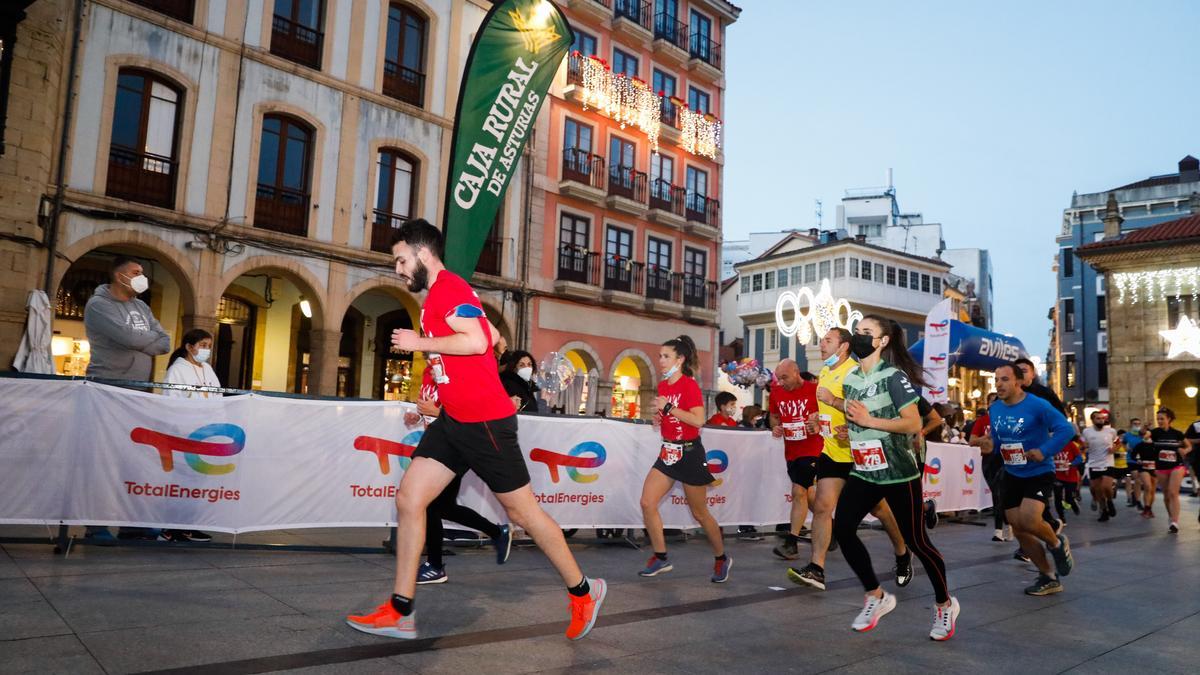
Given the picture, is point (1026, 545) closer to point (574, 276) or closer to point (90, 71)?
point (90, 71)

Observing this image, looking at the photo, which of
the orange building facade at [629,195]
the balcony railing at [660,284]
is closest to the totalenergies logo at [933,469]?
the orange building facade at [629,195]

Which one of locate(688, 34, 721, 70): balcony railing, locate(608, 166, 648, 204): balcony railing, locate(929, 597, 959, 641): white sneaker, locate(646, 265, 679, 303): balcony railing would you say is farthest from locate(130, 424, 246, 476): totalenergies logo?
locate(688, 34, 721, 70): balcony railing

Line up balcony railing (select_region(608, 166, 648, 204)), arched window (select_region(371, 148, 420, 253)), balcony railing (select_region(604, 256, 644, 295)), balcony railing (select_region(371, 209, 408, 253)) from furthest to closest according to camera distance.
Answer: balcony railing (select_region(608, 166, 648, 204)) → balcony railing (select_region(604, 256, 644, 295)) → arched window (select_region(371, 148, 420, 253)) → balcony railing (select_region(371, 209, 408, 253))

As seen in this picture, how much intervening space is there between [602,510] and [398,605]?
180 inches

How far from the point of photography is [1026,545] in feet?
23.0

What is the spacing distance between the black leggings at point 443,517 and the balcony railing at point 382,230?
1550 centimetres

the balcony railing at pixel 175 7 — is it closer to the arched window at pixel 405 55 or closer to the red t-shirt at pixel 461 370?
the arched window at pixel 405 55

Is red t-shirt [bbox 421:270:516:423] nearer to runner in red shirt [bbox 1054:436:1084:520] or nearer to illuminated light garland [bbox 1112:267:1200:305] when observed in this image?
runner in red shirt [bbox 1054:436:1084:520]

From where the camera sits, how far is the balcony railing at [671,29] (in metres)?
29.5

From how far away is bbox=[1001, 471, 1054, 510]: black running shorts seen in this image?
23.4 ft

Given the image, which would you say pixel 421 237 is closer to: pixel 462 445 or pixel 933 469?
pixel 462 445

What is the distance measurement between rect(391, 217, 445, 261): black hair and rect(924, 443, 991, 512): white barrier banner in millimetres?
9739

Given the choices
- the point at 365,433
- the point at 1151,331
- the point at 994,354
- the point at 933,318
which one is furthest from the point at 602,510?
the point at 1151,331

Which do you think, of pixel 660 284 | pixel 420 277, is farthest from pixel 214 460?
pixel 660 284
